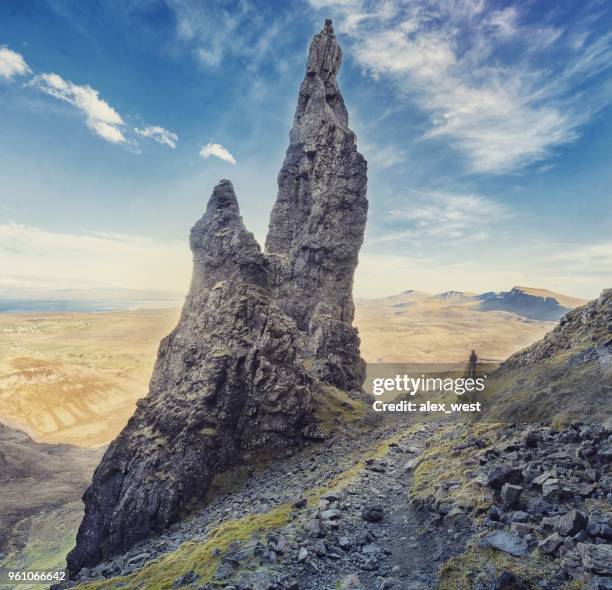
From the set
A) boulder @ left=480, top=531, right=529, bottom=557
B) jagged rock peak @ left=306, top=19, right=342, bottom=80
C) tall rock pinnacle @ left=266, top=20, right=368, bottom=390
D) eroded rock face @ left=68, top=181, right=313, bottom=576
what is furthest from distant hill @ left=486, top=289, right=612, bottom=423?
jagged rock peak @ left=306, top=19, right=342, bottom=80

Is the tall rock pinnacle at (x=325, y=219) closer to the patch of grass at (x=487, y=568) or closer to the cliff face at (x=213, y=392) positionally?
the cliff face at (x=213, y=392)

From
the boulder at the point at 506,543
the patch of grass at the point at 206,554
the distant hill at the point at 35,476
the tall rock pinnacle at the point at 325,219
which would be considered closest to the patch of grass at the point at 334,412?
the patch of grass at the point at 206,554

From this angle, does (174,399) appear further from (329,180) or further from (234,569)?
(329,180)

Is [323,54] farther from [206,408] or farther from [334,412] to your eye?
[206,408]

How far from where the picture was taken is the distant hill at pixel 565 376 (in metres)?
31.6

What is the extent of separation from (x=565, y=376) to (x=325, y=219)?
85177 mm

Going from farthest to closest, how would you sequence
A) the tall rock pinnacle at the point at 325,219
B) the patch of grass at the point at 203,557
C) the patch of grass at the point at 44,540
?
the tall rock pinnacle at the point at 325,219 → the patch of grass at the point at 44,540 → the patch of grass at the point at 203,557

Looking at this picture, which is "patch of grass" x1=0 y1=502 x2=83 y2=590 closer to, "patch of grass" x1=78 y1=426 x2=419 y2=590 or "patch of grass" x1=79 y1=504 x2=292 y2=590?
"patch of grass" x1=78 y1=426 x2=419 y2=590

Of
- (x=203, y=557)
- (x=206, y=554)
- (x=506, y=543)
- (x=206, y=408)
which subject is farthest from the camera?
(x=206, y=408)

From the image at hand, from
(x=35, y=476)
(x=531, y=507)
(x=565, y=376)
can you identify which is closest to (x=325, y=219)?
→ (x=565, y=376)

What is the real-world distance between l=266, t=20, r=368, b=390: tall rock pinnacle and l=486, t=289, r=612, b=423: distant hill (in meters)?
60.9

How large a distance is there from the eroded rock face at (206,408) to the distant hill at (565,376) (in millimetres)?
30067

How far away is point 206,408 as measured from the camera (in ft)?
178

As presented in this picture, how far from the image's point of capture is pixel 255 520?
33.3 meters
